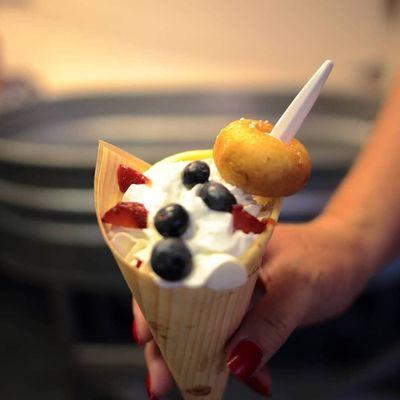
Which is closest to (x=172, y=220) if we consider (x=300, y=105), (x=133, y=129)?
(x=300, y=105)

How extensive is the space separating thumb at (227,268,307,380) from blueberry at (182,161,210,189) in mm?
218

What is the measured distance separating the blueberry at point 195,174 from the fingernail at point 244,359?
0.23 metres

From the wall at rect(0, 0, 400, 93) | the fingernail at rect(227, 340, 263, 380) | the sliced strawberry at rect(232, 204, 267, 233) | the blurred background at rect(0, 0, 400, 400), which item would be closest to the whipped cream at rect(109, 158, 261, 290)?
the sliced strawberry at rect(232, 204, 267, 233)

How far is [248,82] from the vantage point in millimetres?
2240

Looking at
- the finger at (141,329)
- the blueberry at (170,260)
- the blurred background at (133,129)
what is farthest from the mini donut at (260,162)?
the blurred background at (133,129)

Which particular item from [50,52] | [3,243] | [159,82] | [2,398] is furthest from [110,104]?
[2,398]

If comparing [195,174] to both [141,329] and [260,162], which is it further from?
[141,329]

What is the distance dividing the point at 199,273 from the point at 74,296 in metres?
1.19

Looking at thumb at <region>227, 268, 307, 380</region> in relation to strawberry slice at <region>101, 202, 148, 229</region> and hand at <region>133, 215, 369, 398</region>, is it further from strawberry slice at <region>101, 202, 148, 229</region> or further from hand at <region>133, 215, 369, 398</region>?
strawberry slice at <region>101, 202, 148, 229</region>

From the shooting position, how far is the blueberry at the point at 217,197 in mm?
623

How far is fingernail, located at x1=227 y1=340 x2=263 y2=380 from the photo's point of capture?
0.71 metres

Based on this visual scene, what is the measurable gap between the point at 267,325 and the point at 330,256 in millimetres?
209

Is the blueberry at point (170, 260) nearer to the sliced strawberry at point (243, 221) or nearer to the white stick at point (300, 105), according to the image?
the sliced strawberry at point (243, 221)

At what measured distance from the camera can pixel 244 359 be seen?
707 millimetres
